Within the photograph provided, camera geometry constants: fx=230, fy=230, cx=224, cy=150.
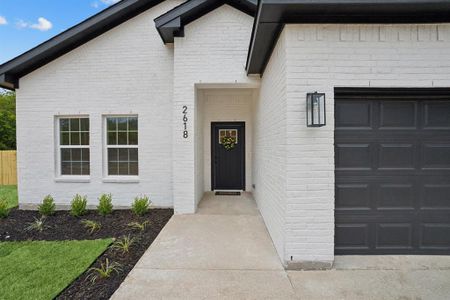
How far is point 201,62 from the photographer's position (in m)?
5.36

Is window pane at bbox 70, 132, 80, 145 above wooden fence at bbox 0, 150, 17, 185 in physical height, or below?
above

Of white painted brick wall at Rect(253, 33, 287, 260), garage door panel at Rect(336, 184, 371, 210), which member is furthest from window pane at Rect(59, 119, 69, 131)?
garage door panel at Rect(336, 184, 371, 210)

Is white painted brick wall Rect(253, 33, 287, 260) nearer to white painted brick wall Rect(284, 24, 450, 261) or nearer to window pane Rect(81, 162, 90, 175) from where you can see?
white painted brick wall Rect(284, 24, 450, 261)

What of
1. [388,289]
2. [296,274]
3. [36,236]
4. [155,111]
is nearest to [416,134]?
[388,289]

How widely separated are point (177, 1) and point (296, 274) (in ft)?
22.7

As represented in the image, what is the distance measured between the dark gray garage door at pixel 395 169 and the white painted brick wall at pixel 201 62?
9.15 ft

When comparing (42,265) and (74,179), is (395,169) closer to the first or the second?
(42,265)

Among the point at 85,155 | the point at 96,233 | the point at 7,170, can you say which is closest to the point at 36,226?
the point at 96,233

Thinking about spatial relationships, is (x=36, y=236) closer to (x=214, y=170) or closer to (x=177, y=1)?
(x=214, y=170)

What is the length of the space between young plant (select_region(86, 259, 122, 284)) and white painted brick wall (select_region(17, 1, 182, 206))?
3.01 m

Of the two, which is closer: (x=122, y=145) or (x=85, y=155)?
(x=122, y=145)

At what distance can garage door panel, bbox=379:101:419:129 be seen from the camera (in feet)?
10.7

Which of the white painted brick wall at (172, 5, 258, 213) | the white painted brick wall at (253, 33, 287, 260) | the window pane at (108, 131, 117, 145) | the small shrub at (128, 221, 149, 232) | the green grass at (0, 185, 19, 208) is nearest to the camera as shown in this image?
the white painted brick wall at (253, 33, 287, 260)

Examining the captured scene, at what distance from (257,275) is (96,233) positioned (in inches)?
133
